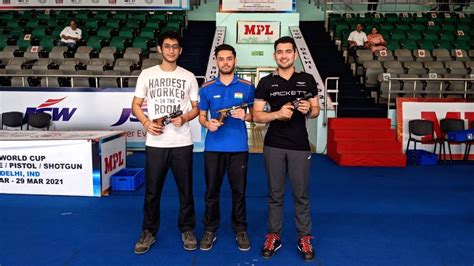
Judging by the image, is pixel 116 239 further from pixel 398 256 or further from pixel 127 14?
pixel 127 14

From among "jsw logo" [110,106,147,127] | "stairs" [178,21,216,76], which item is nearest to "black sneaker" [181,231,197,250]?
"jsw logo" [110,106,147,127]

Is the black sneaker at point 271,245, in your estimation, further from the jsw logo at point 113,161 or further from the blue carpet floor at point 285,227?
the jsw logo at point 113,161

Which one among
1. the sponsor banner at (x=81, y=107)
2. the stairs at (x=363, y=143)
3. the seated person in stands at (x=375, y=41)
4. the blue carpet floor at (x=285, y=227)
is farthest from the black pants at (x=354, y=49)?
the blue carpet floor at (x=285, y=227)

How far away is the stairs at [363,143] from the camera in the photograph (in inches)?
260

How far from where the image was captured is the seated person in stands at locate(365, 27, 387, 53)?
393 inches

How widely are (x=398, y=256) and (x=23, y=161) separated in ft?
14.0

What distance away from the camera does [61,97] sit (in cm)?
749

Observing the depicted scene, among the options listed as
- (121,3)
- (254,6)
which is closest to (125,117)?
(254,6)

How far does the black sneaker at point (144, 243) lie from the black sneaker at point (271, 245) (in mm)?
919

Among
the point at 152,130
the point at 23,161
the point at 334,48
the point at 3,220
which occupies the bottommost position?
the point at 3,220

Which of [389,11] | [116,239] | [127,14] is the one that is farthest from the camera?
[389,11]

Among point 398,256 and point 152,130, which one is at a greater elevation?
point 152,130

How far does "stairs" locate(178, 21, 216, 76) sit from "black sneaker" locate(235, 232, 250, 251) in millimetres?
6770

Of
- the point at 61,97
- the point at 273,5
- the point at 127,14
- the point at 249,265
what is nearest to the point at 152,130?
the point at 249,265
